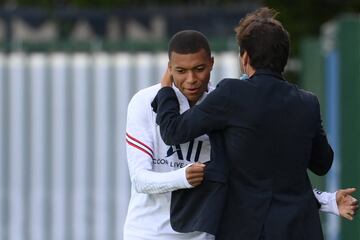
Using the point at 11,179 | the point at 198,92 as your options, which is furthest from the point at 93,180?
the point at 198,92

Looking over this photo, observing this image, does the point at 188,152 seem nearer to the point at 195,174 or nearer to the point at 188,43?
the point at 195,174

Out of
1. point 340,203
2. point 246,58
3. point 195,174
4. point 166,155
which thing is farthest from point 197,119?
point 340,203

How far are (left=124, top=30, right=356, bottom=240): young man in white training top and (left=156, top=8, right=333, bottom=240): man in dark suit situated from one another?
0.59ft

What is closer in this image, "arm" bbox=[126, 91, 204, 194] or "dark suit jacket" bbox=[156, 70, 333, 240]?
"dark suit jacket" bbox=[156, 70, 333, 240]

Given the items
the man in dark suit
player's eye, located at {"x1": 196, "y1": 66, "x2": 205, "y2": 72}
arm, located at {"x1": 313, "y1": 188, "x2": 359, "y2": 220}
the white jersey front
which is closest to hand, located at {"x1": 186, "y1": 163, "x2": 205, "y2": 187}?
the man in dark suit

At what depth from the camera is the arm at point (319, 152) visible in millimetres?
5633

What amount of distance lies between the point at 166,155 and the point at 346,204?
0.79 m

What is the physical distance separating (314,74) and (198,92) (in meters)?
7.60

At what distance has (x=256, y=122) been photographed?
17.9ft

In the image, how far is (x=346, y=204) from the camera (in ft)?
18.8

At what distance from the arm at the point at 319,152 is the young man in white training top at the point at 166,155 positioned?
118mm

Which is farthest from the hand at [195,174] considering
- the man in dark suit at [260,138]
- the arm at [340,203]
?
the arm at [340,203]

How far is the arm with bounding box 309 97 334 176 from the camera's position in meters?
5.63

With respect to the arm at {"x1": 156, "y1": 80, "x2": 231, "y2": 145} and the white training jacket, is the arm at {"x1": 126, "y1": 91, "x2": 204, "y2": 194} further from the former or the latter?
the arm at {"x1": 156, "y1": 80, "x2": 231, "y2": 145}
